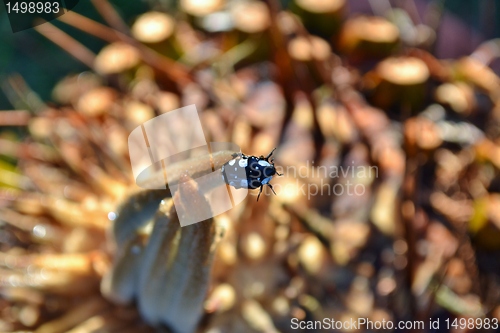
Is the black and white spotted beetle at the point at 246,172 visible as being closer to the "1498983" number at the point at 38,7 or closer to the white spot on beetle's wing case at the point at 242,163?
the white spot on beetle's wing case at the point at 242,163

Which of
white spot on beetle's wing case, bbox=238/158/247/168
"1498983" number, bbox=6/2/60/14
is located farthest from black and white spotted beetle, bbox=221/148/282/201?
"1498983" number, bbox=6/2/60/14

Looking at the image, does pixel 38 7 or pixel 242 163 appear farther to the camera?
pixel 38 7

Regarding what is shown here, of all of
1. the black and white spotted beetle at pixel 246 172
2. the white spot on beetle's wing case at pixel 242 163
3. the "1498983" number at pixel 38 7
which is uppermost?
the white spot on beetle's wing case at pixel 242 163

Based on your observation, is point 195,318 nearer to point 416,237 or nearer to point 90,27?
point 416,237

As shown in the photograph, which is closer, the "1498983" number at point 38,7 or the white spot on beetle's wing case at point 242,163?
the white spot on beetle's wing case at point 242,163

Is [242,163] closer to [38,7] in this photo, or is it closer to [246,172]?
[246,172]

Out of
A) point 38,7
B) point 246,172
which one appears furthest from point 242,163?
point 38,7

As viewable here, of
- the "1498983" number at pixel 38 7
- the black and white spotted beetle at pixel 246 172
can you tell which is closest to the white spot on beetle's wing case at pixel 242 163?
the black and white spotted beetle at pixel 246 172

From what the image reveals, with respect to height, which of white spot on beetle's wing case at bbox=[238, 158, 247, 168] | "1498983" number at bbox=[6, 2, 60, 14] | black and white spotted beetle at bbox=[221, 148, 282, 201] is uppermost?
white spot on beetle's wing case at bbox=[238, 158, 247, 168]

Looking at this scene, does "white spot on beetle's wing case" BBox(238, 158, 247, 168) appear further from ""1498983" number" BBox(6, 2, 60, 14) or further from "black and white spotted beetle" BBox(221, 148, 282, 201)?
""1498983" number" BBox(6, 2, 60, 14)

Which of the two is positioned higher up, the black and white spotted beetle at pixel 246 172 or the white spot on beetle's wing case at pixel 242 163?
the white spot on beetle's wing case at pixel 242 163
